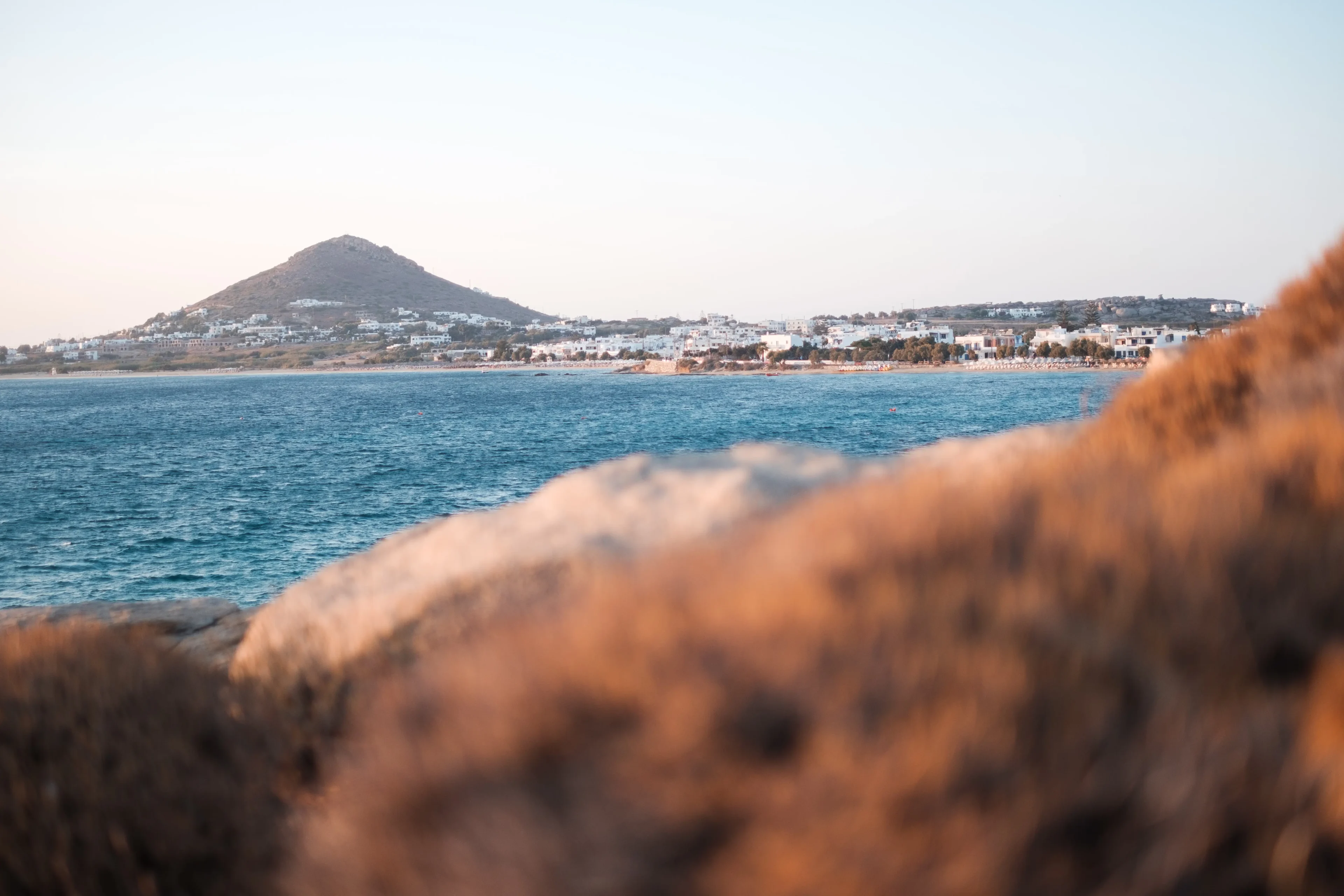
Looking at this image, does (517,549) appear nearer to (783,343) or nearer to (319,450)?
(319,450)

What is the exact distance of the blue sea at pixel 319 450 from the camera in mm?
28688

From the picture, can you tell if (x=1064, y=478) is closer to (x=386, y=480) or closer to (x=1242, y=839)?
(x=1242, y=839)

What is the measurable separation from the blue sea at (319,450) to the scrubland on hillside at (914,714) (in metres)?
4.77

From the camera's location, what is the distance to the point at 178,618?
8.16 metres

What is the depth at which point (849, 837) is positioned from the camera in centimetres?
171

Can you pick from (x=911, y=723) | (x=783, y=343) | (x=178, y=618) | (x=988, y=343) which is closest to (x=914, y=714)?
(x=911, y=723)

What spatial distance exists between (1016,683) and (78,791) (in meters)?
3.31

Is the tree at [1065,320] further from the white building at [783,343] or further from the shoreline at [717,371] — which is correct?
the white building at [783,343]

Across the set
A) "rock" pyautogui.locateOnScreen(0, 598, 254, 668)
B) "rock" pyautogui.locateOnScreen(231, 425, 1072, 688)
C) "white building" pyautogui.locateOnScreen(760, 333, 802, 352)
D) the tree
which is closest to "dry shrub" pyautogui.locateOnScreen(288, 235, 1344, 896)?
"rock" pyautogui.locateOnScreen(231, 425, 1072, 688)

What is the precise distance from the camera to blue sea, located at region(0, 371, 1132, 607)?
94.1 feet

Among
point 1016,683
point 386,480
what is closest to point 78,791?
point 1016,683

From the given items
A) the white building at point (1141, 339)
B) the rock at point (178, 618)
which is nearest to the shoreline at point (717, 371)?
the white building at point (1141, 339)

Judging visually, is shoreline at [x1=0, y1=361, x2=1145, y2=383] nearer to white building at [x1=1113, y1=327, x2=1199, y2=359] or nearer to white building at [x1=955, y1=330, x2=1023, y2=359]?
white building at [x1=955, y1=330, x2=1023, y2=359]

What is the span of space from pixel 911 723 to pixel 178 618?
26.5 feet
